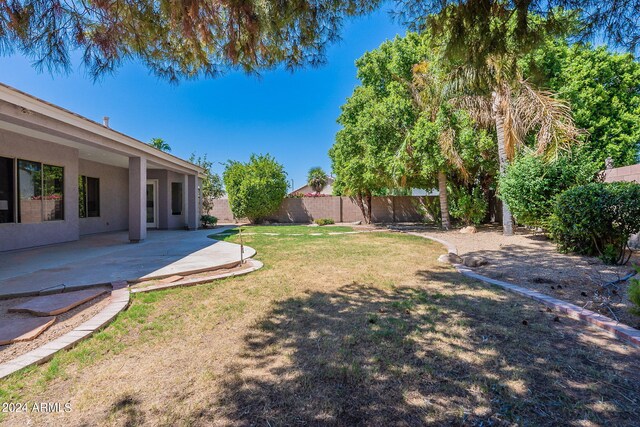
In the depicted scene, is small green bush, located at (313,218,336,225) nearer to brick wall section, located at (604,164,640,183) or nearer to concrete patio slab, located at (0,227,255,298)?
concrete patio slab, located at (0,227,255,298)

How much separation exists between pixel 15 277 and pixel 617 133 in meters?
23.1

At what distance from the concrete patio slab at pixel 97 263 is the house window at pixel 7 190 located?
1.01 meters

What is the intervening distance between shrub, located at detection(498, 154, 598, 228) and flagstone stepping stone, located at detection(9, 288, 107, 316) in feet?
31.7

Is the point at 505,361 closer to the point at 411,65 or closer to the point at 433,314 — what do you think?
the point at 433,314

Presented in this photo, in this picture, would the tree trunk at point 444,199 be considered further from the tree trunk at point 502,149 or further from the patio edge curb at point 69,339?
the patio edge curb at point 69,339

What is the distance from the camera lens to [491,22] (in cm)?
369

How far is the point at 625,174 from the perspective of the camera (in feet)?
24.1

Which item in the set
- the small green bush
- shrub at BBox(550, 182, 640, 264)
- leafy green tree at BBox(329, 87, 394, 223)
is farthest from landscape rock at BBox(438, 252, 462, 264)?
the small green bush

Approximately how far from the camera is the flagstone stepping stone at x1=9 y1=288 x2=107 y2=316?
3.33 meters

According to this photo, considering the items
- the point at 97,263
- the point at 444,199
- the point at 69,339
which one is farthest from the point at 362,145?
the point at 69,339

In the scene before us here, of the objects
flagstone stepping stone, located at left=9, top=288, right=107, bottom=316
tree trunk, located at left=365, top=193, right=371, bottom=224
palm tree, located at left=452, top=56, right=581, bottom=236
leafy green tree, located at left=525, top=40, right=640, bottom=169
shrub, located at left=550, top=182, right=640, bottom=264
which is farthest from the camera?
tree trunk, located at left=365, top=193, right=371, bottom=224

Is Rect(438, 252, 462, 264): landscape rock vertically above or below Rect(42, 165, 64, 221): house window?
below

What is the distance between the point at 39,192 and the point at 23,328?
23.1 ft

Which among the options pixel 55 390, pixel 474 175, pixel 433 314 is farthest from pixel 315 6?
pixel 474 175
